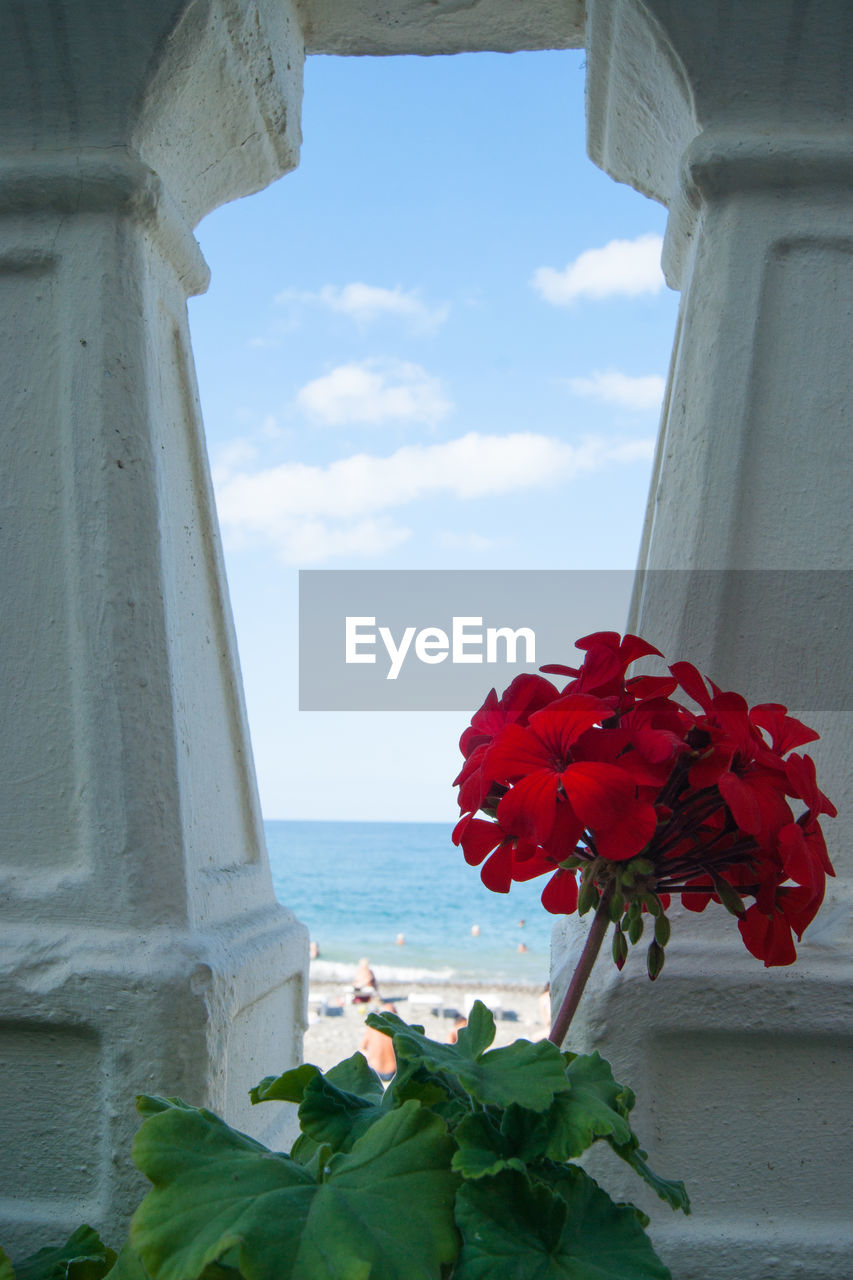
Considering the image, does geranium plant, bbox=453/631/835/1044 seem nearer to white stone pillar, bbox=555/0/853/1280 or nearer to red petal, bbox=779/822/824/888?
red petal, bbox=779/822/824/888

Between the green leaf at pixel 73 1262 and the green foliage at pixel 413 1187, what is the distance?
0.21 meters

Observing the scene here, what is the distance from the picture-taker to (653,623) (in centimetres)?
127

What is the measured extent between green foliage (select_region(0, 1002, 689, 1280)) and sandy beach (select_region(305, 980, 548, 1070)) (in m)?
5.36

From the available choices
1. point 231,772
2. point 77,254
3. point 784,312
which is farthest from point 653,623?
point 77,254

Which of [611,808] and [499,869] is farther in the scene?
[499,869]

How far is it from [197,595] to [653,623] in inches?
26.0

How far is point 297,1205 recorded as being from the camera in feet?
2.16

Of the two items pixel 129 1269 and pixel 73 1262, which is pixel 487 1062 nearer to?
pixel 129 1269

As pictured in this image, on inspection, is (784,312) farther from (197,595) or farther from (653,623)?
(197,595)

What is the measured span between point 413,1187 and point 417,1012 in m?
9.81

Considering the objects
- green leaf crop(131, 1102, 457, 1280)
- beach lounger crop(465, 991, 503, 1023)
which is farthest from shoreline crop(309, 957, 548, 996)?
green leaf crop(131, 1102, 457, 1280)

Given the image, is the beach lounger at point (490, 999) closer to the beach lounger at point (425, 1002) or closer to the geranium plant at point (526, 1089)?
the beach lounger at point (425, 1002)

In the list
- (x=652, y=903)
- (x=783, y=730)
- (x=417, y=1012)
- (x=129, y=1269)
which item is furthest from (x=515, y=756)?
(x=417, y=1012)

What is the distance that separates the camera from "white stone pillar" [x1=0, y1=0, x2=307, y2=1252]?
1144 mm
